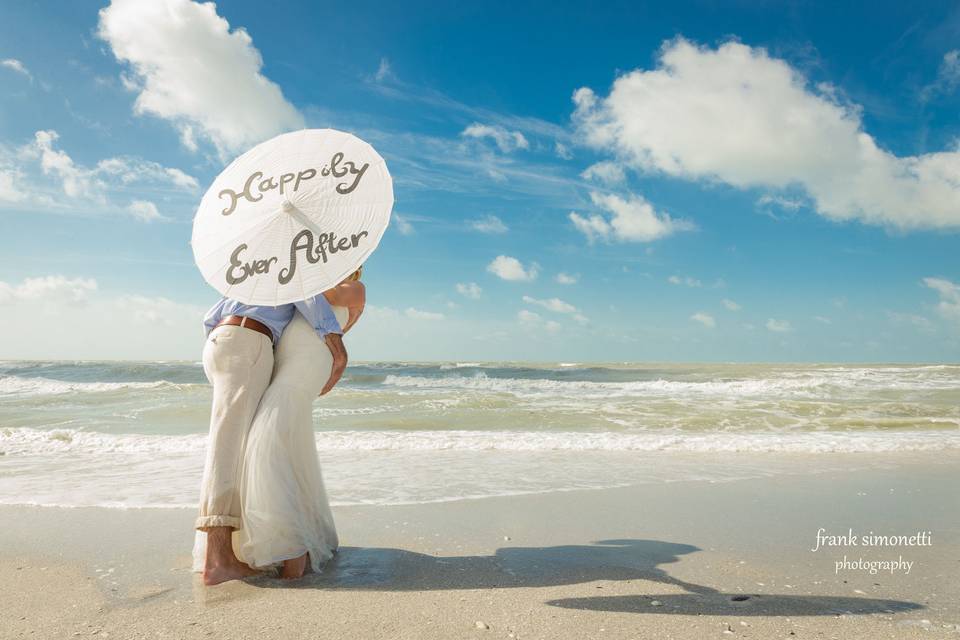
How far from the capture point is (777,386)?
22.5 meters

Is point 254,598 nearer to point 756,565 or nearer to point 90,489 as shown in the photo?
point 756,565

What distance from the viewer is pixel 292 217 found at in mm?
3121

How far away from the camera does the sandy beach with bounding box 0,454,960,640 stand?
2.58 m

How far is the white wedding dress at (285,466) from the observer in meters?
3.11

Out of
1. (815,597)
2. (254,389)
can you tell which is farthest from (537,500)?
(254,389)

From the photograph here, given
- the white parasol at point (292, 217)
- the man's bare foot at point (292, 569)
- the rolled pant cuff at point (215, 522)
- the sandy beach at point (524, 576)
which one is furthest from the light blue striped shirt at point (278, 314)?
the sandy beach at point (524, 576)

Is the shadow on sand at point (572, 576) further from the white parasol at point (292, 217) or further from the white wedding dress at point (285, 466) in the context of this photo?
the white parasol at point (292, 217)

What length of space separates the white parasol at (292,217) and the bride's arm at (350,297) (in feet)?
1.37

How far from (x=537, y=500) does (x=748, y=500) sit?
1.86 m

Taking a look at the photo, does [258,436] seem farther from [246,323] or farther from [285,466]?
[246,323]

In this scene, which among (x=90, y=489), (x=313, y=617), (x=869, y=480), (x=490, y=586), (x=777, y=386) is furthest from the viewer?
(x=777, y=386)

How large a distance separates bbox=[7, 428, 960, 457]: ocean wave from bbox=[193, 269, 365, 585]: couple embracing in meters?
5.20

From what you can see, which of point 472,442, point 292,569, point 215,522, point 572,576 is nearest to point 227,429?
point 215,522

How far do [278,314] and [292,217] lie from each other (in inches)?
21.4
